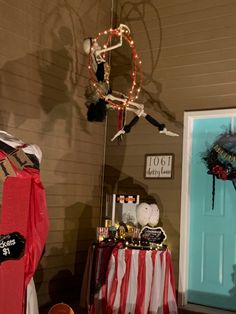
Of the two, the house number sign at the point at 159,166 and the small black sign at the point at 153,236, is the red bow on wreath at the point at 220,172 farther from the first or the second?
the small black sign at the point at 153,236

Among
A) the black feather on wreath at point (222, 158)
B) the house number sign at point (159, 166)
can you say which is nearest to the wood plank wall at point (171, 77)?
the house number sign at point (159, 166)

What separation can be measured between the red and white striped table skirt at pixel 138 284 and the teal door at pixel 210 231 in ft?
2.52

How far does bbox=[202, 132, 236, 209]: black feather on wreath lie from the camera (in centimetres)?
380

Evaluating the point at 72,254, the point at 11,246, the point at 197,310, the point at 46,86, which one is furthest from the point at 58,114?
the point at 197,310

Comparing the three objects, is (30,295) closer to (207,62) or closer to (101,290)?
(101,290)

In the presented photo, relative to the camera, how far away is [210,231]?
152 inches

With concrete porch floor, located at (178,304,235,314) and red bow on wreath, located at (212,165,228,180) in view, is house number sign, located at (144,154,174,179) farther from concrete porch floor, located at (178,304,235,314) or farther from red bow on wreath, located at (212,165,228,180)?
concrete porch floor, located at (178,304,235,314)

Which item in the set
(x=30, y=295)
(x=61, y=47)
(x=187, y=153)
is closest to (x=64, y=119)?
(x=61, y=47)

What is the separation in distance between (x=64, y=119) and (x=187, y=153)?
1.37m

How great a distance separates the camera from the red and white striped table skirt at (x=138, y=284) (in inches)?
122

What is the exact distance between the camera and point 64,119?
13.2 feet

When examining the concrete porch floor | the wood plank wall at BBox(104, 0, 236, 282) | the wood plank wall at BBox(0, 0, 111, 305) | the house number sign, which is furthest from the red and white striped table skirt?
the house number sign

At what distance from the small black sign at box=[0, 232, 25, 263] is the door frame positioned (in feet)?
7.69

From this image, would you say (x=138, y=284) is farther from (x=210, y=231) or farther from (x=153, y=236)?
(x=210, y=231)
